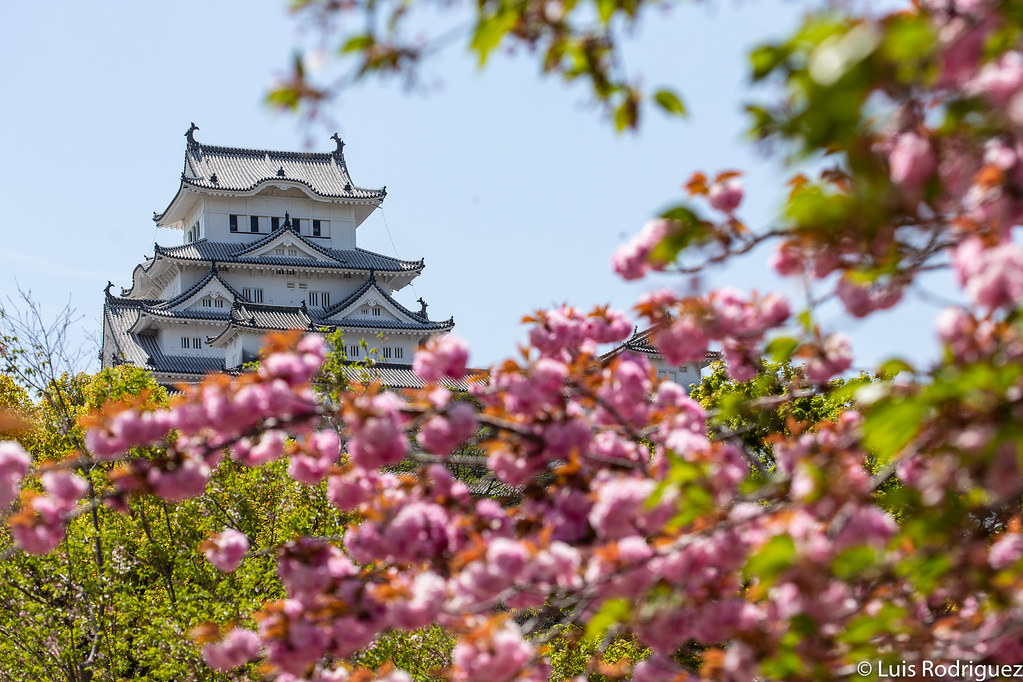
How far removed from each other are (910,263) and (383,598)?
230cm

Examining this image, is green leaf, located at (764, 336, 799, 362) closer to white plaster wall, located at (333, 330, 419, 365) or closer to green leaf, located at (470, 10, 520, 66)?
green leaf, located at (470, 10, 520, 66)

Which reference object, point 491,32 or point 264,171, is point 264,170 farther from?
point 491,32

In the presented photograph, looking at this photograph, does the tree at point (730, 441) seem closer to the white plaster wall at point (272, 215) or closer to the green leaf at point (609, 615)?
the green leaf at point (609, 615)

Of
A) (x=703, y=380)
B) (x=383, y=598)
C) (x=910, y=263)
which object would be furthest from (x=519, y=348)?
(x=703, y=380)

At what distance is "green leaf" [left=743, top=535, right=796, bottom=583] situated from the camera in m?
2.88

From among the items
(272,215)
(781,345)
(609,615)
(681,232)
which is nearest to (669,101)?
(681,232)

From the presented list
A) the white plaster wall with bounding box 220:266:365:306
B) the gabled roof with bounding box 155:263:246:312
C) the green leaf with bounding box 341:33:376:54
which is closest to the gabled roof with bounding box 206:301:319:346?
the gabled roof with bounding box 155:263:246:312

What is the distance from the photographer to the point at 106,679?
12.3 meters

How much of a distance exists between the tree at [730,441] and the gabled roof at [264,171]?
44565 millimetres

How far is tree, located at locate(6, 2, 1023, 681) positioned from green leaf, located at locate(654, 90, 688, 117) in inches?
7.6

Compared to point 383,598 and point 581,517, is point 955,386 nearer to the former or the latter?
point 581,517

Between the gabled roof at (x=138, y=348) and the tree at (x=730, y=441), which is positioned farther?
the gabled roof at (x=138, y=348)

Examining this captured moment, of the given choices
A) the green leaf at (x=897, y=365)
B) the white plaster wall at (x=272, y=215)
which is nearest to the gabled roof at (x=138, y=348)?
the white plaster wall at (x=272, y=215)

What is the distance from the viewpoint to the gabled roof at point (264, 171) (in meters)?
48.4
